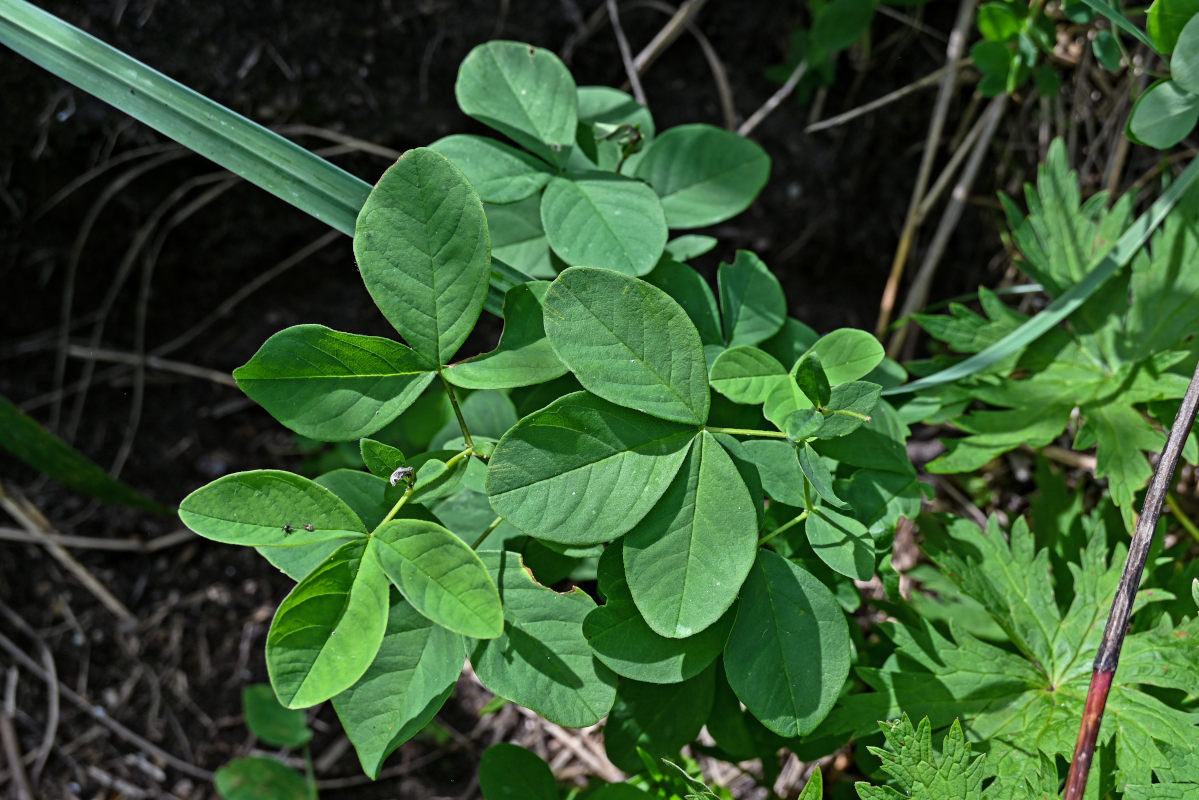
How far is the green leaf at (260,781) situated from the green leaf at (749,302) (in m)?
1.75

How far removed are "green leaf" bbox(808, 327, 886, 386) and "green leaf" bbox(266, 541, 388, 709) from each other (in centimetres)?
73

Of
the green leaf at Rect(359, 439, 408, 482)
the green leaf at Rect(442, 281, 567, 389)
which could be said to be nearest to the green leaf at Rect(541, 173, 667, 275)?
the green leaf at Rect(442, 281, 567, 389)

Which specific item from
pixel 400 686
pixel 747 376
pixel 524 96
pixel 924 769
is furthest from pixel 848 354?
pixel 400 686

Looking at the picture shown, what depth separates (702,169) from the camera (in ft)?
5.24

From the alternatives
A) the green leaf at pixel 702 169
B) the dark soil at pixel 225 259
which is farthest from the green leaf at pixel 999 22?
the green leaf at pixel 702 169

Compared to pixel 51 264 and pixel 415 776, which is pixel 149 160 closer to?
pixel 51 264

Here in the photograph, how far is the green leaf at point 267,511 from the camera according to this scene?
1.05m

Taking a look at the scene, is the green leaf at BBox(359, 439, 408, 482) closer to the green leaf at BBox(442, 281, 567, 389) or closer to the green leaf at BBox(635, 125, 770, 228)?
the green leaf at BBox(442, 281, 567, 389)

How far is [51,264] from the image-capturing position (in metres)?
2.49

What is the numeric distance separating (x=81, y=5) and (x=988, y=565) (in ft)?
8.35

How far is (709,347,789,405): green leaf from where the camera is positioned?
125 cm

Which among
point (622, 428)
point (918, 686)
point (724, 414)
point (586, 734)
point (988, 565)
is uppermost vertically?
point (622, 428)

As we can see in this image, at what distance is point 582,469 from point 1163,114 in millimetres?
1210

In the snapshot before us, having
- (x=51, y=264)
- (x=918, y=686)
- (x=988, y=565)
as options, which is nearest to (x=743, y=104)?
(x=988, y=565)
